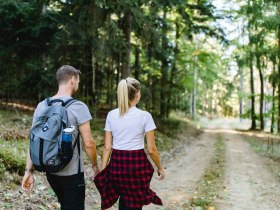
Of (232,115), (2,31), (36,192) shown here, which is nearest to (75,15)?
(2,31)

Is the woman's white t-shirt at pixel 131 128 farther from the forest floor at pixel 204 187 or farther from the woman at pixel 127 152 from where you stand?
the forest floor at pixel 204 187

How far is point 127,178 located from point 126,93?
104cm

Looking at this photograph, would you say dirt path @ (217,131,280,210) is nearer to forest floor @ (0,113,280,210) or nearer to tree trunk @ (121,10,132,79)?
forest floor @ (0,113,280,210)

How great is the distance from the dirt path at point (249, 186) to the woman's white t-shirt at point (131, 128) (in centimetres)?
406

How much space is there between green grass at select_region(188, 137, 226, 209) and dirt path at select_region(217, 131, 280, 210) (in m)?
0.21

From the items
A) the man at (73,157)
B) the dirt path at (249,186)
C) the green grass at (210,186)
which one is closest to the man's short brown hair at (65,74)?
the man at (73,157)

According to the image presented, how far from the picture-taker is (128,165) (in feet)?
14.8

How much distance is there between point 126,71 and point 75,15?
309 centimetres

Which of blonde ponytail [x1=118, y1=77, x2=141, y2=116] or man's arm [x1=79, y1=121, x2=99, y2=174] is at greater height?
blonde ponytail [x1=118, y1=77, x2=141, y2=116]

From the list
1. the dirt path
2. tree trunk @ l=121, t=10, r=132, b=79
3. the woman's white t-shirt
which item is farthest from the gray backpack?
tree trunk @ l=121, t=10, r=132, b=79

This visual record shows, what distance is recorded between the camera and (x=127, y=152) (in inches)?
177

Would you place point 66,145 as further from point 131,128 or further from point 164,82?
point 164,82

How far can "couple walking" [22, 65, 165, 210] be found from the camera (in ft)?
13.4

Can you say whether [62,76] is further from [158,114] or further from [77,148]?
[158,114]
